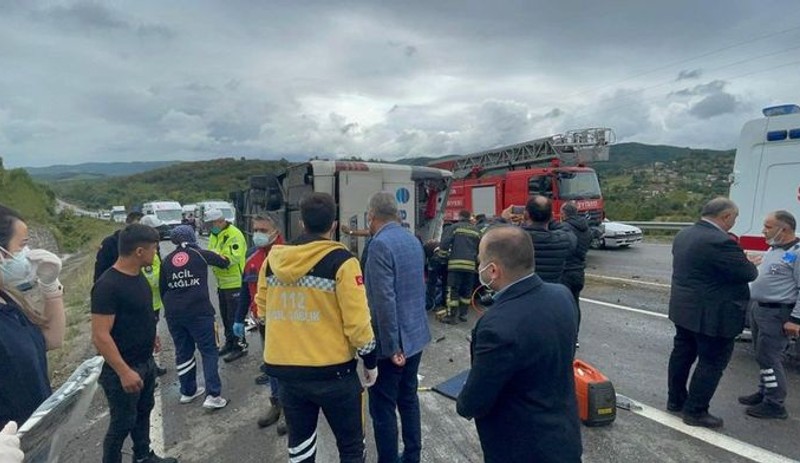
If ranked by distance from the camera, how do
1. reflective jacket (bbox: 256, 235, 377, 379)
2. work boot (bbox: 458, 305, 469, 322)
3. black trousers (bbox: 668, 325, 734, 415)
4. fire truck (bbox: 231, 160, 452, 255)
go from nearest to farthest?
reflective jacket (bbox: 256, 235, 377, 379)
black trousers (bbox: 668, 325, 734, 415)
fire truck (bbox: 231, 160, 452, 255)
work boot (bbox: 458, 305, 469, 322)

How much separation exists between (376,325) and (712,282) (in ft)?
8.96

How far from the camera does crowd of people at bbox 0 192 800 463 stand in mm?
1901

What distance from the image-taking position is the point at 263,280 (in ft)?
9.12

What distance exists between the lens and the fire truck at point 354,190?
23.4 ft

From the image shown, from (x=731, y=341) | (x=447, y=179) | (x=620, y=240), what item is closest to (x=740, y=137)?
(x=731, y=341)

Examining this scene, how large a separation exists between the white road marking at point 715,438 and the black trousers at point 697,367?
5.5 inches

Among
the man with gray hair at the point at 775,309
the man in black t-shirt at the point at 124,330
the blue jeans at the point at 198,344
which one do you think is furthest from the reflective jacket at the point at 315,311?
the man with gray hair at the point at 775,309

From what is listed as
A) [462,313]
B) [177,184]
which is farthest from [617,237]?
[177,184]

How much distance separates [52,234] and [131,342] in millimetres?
33099

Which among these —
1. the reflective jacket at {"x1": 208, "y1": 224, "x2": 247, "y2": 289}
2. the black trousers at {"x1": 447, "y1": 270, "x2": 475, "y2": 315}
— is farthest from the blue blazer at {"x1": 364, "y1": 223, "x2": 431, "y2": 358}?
the black trousers at {"x1": 447, "y1": 270, "x2": 475, "y2": 315}

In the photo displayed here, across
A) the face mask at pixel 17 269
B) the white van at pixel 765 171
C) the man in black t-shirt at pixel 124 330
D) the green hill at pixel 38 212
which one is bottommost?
the green hill at pixel 38 212

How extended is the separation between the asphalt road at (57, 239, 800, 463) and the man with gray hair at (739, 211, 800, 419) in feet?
0.58

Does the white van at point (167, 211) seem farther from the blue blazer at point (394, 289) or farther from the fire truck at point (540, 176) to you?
the blue blazer at point (394, 289)

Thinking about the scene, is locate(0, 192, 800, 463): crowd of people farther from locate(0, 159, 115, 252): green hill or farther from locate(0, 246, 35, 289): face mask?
locate(0, 159, 115, 252): green hill
